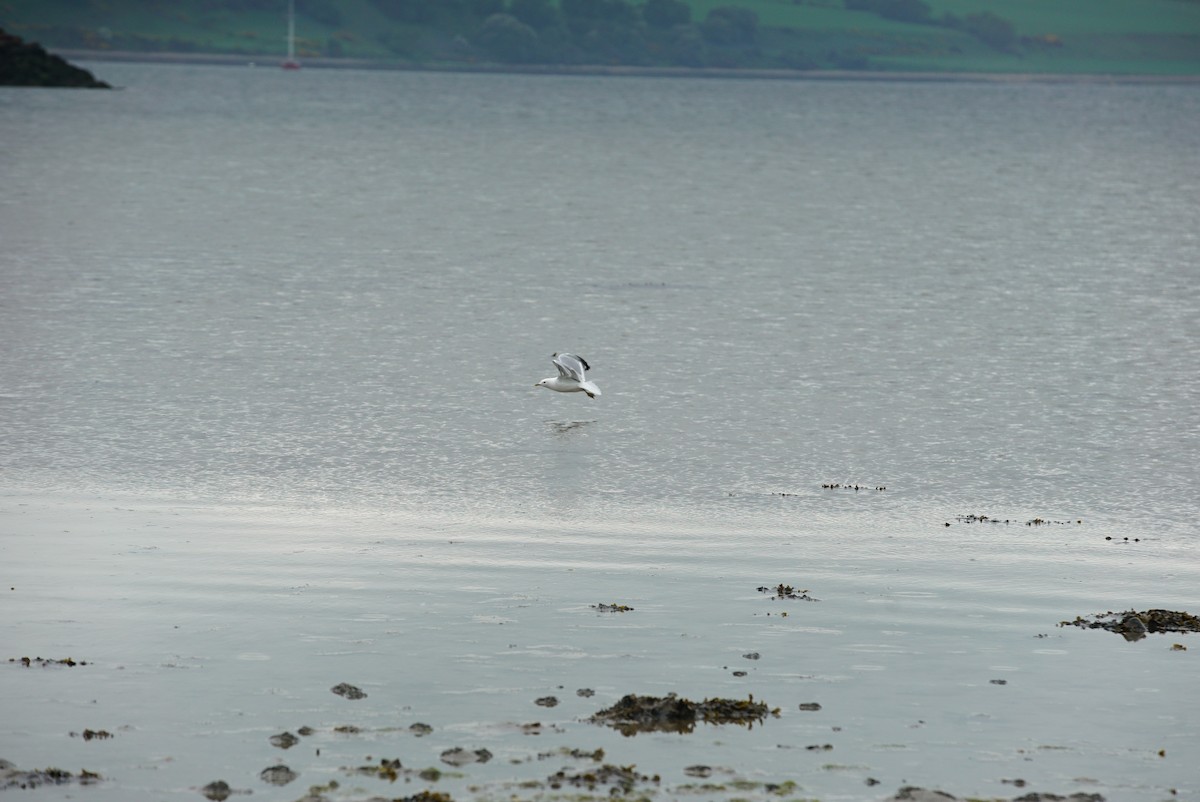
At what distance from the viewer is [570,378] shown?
21656 mm

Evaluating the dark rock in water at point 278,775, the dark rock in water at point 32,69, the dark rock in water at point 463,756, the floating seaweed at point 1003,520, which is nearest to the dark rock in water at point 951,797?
the dark rock in water at point 463,756

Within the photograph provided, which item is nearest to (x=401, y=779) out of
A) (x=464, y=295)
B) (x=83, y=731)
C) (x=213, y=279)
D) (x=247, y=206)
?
(x=83, y=731)

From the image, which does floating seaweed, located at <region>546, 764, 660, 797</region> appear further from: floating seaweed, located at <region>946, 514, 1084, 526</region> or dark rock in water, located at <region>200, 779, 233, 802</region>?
floating seaweed, located at <region>946, 514, 1084, 526</region>

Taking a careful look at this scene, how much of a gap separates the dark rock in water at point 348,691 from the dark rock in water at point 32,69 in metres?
154

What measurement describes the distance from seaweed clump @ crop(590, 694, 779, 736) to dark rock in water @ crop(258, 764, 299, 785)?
6.21ft

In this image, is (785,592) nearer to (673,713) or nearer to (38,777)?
(673,713)

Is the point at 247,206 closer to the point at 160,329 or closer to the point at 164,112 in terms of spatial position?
the point at 160,329

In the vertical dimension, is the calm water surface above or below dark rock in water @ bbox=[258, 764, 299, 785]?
above

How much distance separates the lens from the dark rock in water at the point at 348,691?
36.4ft

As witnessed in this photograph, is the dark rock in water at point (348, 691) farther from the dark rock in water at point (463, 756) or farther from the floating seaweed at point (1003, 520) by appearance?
the floating seaweed at point (1003, 520)

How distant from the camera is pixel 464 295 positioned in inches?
1289

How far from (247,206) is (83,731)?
4375cm

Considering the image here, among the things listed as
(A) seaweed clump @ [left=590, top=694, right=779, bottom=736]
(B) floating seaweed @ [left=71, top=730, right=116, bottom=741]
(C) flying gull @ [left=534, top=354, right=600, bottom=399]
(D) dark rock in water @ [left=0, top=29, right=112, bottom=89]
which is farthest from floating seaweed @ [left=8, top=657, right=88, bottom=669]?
(D) dark rock in water @ [left=0, top=29, right=112, bottom=89]

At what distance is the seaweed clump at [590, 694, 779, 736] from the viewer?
10.7 m
